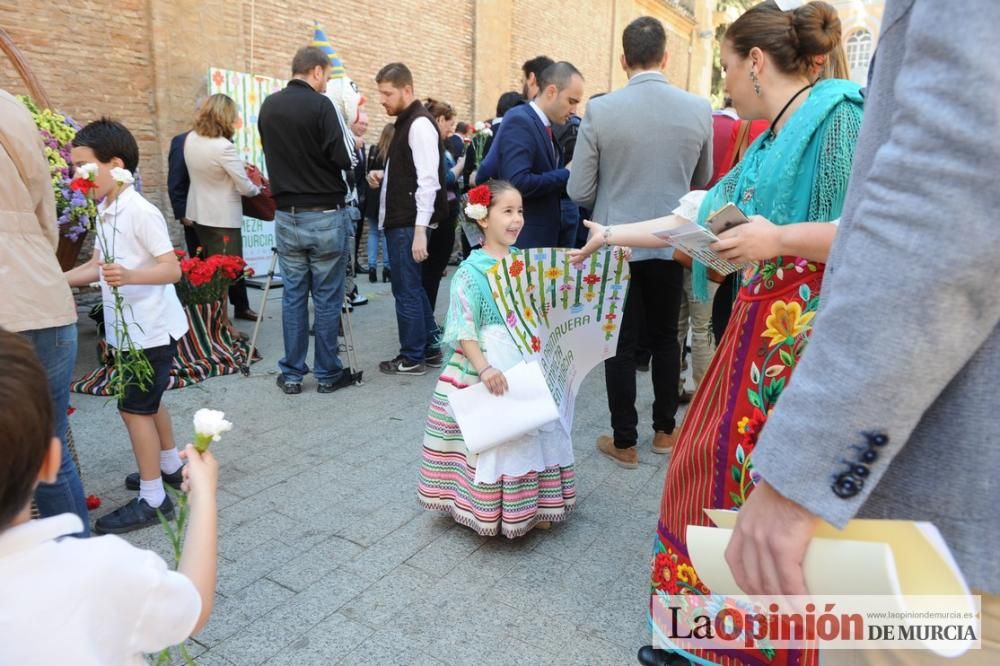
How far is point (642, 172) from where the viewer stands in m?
3.75

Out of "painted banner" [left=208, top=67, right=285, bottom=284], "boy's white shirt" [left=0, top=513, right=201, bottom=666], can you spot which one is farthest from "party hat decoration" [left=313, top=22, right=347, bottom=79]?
"boy's white shirt" [left=0, top=513, right=201, bottom=666]

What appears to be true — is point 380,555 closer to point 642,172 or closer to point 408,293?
point 642,172

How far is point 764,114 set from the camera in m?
2.08

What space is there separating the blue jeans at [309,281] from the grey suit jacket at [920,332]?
4.40 meters

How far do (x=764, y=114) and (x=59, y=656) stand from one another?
208 cm

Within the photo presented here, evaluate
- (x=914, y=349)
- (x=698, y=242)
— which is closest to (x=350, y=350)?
(x=698, y=242)

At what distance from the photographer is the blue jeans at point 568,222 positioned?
232 inches

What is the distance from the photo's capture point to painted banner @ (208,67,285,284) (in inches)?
335

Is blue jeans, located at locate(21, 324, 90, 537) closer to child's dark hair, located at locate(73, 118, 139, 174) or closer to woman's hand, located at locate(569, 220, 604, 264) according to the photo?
child's dark hair, located at locate(73, 118, 139, 174)

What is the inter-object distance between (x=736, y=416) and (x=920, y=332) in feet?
3.47

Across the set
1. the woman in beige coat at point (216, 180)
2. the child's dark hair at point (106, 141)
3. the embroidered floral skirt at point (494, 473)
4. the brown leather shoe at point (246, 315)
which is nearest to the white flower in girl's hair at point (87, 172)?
the child's dark hair at point (106, 141)

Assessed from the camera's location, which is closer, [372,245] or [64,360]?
[64,360]

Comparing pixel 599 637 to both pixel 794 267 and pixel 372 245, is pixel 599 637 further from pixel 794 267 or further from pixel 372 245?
pixel 372 245

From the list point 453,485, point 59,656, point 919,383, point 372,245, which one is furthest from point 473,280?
point 372,245
